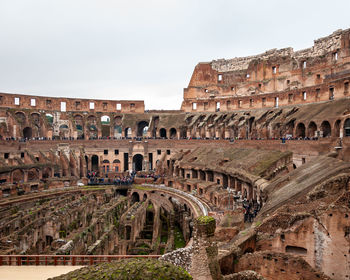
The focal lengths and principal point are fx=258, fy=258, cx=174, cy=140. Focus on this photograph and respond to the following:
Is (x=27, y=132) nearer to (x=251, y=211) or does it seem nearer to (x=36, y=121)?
(x=36, y=121)

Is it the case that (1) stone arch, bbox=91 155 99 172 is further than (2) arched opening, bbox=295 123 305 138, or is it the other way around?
(1) stone arch, bbox=91 155 99 172

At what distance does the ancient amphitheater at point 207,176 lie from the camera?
A: 1051 centimetres

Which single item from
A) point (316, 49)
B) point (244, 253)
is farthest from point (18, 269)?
point (316, 49)

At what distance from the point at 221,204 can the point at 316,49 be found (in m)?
30.4

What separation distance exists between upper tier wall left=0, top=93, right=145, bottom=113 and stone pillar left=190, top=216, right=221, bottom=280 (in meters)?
42.5

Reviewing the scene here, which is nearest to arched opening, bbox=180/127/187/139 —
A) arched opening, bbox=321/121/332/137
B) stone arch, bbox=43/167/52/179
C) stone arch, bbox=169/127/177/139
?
stone arch, bbox=169/127/177/139

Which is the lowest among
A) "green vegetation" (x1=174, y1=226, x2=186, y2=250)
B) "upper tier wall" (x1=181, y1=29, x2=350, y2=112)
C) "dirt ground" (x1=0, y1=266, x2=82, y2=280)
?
"green vegetation" (x1=174, y1=226, x2=186, y2=250)

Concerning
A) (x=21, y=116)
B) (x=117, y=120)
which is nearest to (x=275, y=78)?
(x=117, y=120)

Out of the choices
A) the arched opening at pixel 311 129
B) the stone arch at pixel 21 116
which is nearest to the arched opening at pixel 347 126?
the arched opening at pixel 311 129

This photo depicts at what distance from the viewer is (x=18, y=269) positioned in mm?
10180

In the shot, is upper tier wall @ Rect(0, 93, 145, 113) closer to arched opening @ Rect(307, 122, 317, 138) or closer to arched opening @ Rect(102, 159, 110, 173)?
arched opening @ Rect(102, 159, 110, 173)

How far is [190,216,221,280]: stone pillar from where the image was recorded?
7.39m

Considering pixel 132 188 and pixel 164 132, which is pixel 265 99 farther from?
pixel 132 188

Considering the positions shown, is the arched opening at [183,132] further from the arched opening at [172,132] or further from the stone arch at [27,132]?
the stone arch at [27,132]
